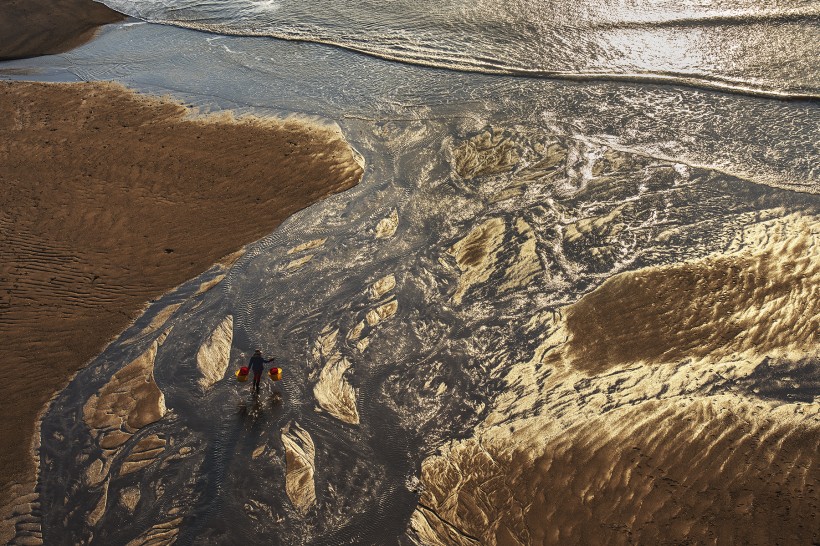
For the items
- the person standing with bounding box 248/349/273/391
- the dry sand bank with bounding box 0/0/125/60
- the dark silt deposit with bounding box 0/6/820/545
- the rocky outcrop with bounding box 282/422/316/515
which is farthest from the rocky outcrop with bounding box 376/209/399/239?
the dry sand bank with bounding box 0/0/125/60

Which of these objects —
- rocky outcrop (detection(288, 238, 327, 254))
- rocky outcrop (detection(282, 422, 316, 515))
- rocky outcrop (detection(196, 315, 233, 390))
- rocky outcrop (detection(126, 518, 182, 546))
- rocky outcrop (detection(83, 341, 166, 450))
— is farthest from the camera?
rocky outcrop (detection(288, 238, 327, 254))

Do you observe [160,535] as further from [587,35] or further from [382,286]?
[587,35]

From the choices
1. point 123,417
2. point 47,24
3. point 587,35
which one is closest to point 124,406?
point 123,417

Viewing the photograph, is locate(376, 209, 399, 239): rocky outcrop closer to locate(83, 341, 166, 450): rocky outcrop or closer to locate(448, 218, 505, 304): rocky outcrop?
locate(448, 218, 505, 304): rocky outcrop

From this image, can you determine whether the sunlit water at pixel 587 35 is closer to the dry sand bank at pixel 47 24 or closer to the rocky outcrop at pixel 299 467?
the dry sand bank at pixel 47 24

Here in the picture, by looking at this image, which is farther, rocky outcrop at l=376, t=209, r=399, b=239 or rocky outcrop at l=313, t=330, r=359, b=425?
rocky outcrop at l=376, t=209, r=399, b=239

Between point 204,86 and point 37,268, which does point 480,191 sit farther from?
point 204,86

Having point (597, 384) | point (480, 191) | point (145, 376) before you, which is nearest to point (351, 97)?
point (480, 191)
